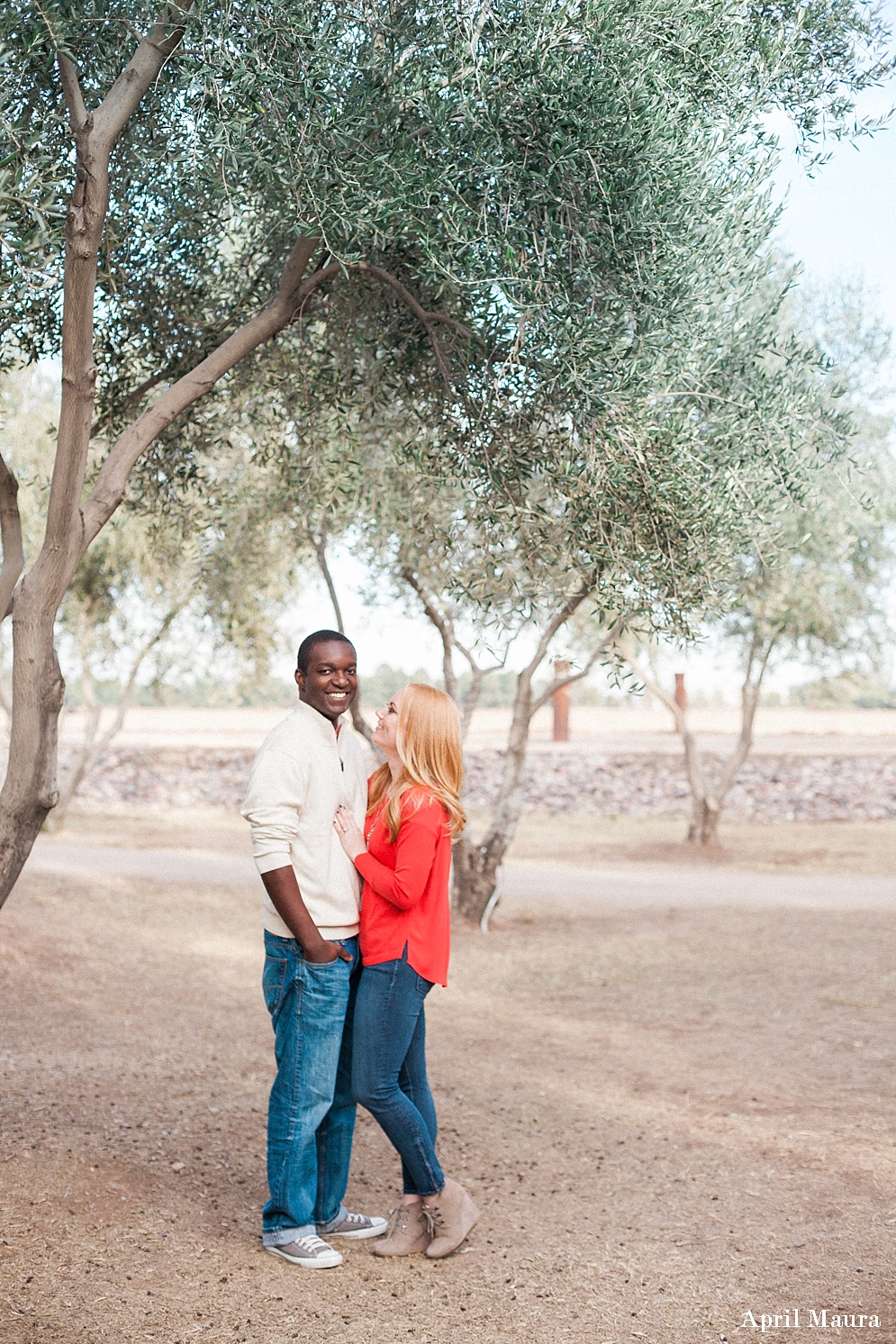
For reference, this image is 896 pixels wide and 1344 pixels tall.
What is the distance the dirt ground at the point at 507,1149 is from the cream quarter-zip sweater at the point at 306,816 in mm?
1304

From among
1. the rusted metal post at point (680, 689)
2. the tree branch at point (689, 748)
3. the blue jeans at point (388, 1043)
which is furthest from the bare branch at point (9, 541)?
the rusted metal post at point (680, 689)

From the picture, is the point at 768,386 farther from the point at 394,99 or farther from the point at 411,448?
the point at 394,99

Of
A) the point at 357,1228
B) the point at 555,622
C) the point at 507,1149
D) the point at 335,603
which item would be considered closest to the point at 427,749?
the point at 357,1228

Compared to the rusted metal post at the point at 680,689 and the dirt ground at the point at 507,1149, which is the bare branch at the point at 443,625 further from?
the rusted metal post at the point at 680,689

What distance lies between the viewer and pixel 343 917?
12.8ft

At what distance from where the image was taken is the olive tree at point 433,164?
4.14m

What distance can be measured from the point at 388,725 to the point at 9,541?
1926mm

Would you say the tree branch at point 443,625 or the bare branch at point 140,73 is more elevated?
the bare branch at point 140,73

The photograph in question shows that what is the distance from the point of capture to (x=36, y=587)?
428 centimetres

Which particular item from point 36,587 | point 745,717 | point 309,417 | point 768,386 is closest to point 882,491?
point 745,717

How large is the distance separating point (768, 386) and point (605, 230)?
1525 millimetres

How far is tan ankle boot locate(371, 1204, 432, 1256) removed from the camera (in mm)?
4203

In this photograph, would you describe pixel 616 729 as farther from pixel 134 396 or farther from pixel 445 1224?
pixel 445 1224

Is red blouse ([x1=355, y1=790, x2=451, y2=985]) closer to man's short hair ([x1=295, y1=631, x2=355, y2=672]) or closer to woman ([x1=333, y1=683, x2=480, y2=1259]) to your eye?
woman ([x1=333, y1=683, x2=480, y2=1259])
